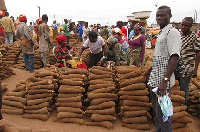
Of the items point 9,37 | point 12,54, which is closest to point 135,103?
point 12,54

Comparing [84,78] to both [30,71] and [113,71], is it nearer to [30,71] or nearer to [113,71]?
[113,71]

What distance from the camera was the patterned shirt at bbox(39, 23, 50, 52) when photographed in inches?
268

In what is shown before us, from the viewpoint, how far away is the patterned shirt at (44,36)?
22.4ft

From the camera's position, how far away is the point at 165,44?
2.49m

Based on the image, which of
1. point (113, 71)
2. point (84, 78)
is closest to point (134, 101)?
point (113, 71)

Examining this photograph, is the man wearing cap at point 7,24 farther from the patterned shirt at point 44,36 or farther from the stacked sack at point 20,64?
the patterned shirt at point 44,36

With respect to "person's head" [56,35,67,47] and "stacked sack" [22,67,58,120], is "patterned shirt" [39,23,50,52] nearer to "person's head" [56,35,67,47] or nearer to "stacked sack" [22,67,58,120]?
"person's head" [56,35,67,47]

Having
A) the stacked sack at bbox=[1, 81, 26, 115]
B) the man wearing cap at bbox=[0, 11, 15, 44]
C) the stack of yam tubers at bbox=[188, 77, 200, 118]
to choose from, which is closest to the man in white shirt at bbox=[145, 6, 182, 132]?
the stack of yam tubers at bbox=[188, 77, 200, 118]

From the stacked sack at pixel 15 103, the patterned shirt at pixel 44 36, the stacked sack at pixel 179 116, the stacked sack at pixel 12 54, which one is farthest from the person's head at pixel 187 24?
the stacked sack at pixel 12 54

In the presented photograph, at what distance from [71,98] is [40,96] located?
2.34 ft

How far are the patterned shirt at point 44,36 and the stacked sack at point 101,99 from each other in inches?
138

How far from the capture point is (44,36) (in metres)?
7.00

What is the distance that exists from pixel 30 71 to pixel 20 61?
3.31 ft

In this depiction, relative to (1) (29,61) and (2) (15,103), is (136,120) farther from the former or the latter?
(1) (29,61)
